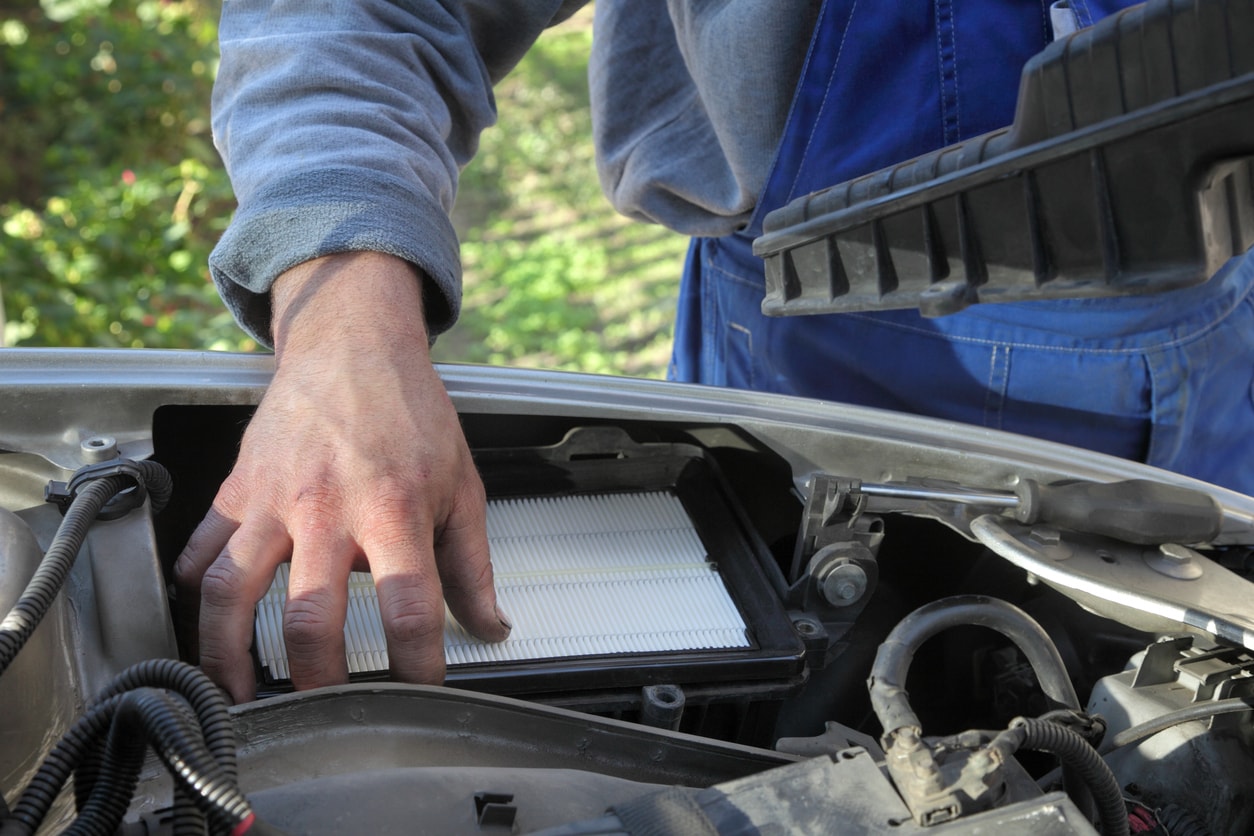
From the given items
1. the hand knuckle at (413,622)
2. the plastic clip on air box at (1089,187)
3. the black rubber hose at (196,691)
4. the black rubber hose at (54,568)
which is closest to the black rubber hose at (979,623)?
the plastic clip on air box at (1089,187)

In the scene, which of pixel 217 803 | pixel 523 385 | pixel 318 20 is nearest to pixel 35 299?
pixel 318 20

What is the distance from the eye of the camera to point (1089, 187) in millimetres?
898

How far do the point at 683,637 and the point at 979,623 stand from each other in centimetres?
30

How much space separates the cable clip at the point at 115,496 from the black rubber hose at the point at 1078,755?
80 cm

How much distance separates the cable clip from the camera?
1038mm

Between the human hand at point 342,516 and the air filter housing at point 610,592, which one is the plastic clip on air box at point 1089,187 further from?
the human hand at point 342,516

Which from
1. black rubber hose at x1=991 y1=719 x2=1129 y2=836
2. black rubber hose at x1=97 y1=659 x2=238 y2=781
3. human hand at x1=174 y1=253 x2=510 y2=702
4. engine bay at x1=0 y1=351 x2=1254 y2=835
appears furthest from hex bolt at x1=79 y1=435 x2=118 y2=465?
black rubber hose at x1=991 y1=719 x2=1129 y2=836

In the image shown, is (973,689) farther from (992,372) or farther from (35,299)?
(35,299)

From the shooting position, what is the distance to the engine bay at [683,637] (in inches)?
32.0

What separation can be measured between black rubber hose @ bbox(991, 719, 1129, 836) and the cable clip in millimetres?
805

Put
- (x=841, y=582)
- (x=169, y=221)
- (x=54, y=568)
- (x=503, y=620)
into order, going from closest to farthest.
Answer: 1. (x=54, y=568)
2. (x=503, y=620)
3. (x=841, y=582)
4. (x=169, y=221)

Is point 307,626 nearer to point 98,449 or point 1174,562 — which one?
point 98,449

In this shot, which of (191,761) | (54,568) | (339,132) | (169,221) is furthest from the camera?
(169,221)

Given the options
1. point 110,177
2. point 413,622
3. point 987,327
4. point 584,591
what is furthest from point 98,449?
point 110,177
